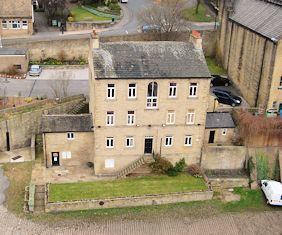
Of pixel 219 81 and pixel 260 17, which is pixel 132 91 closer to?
pixel 219 81

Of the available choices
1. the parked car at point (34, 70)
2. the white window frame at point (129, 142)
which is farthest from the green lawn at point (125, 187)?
the parked car at point (34, 70)

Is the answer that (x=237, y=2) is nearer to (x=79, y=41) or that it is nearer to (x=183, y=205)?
(x=79, y=41)

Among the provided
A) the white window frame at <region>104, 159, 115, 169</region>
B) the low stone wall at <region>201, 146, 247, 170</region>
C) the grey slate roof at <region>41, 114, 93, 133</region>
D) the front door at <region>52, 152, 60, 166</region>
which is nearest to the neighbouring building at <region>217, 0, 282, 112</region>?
the low stone wall at <region>201, 146, 247, 170</region>

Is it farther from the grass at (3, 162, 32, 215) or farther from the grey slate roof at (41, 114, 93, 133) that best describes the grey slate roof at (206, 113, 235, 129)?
the grass at (3, 162, 32, 215)

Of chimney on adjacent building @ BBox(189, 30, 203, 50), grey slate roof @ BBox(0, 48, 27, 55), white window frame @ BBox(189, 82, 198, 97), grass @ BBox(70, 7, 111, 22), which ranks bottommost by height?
grey slate roof @ BBox(0, 48, 27, 55)

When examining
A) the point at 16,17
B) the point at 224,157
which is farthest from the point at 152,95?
the point at 16,17

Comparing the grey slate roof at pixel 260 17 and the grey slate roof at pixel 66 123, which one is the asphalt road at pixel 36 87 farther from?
the grey slate roof at pixel 260 17
